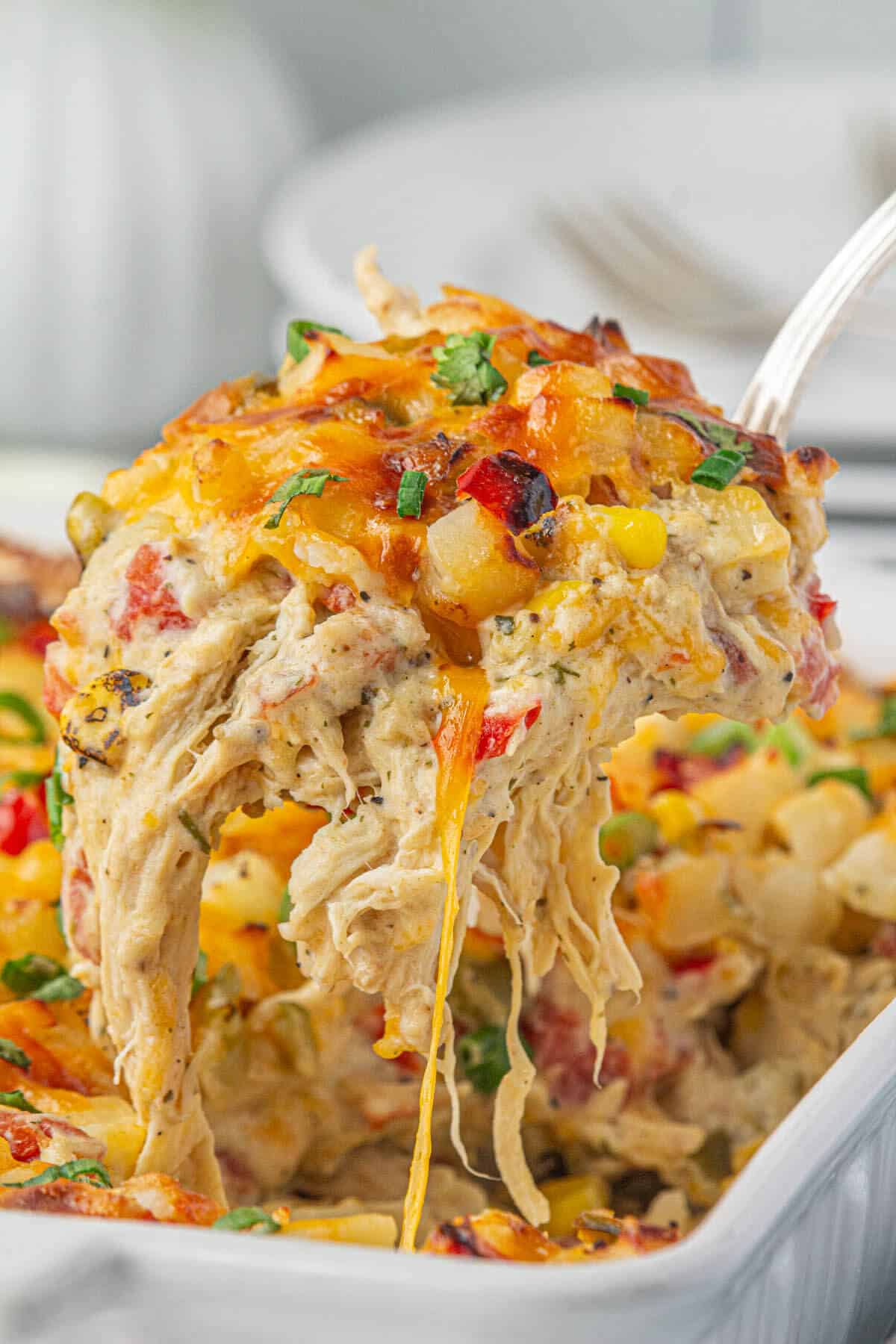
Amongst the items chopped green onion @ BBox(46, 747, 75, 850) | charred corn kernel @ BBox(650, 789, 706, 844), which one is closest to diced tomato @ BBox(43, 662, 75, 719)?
chopped green onion @ BBox(46, 747, 75, 850)

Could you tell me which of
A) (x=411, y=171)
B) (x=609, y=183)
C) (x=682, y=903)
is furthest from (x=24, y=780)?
(x=609, y=183)

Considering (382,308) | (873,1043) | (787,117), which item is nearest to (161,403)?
(787,117)

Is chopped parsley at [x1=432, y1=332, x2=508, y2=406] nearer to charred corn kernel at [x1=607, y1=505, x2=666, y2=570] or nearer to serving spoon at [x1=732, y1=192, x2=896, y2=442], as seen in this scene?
charred corn kernel at [x1=607, y1=505, x2=666, y2=570]

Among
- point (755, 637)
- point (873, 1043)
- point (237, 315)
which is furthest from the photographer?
point (237, 315)

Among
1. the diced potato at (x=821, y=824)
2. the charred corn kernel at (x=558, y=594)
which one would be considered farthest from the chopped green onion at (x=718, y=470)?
the diced potato at (x=821, y=824)

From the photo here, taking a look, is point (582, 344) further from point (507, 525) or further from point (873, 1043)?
point (873, 1043)

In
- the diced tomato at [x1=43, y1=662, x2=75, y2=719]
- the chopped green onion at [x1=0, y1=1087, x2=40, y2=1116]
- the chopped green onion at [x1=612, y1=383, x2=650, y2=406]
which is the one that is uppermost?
the chopped green onion at [x1=612, y1=383, x2=650, y2=406]

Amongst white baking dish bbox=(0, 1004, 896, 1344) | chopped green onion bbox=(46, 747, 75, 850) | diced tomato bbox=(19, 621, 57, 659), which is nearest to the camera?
white baking dish bbox=(0, 1004, 896, 1344)
